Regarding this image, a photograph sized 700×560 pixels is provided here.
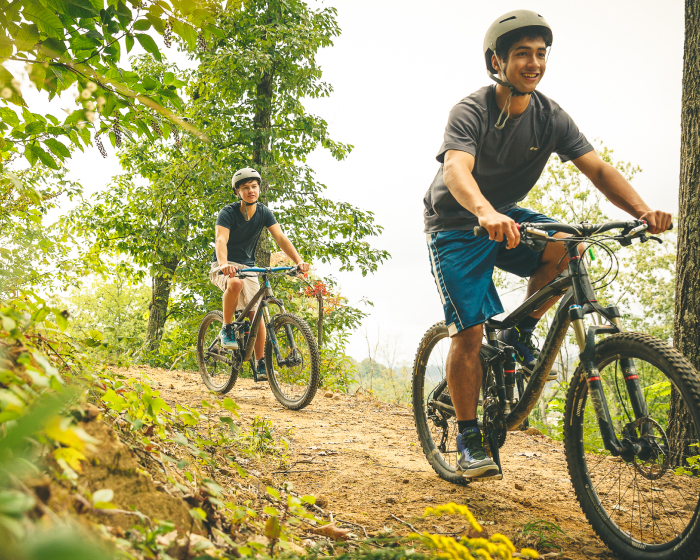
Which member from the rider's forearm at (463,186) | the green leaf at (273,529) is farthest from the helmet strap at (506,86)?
the green leaf at (273,529)

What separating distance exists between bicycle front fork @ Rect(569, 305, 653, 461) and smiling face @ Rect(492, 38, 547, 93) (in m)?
1.26

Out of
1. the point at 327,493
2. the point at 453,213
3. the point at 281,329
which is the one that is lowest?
the point at 327,493

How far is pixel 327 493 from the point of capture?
2762 millimetres

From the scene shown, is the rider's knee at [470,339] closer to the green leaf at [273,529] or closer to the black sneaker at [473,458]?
the black sneaker at [473,458]

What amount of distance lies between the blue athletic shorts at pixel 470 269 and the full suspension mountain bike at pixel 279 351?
2.68 m

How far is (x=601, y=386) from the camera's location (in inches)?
83.4

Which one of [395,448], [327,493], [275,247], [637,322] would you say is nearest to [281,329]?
[395,448]

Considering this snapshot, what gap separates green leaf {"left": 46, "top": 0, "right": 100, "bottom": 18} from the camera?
2.00 m

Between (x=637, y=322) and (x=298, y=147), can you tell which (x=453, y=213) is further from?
(x=637, y=322)

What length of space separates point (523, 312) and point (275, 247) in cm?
1180

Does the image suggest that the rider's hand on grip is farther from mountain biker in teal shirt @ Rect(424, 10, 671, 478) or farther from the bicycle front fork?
the bicycle front fork

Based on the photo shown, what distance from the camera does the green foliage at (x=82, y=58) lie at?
5.82ft

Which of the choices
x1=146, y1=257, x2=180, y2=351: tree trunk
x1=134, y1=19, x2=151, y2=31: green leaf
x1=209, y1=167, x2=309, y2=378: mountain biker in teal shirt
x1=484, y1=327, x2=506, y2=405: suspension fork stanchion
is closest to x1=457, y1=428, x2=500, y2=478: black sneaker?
x1=484, y1=327, x2=506, y2=405: suspension fork stanchion

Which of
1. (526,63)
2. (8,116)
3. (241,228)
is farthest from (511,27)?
(241,228)
